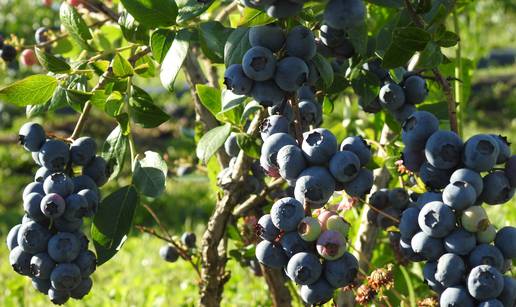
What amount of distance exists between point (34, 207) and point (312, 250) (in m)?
0.43

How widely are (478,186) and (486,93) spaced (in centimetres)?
804

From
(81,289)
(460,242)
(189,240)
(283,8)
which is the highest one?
(283,8)

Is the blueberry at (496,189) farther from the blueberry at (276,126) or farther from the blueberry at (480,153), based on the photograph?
the blueberry at (276,126)

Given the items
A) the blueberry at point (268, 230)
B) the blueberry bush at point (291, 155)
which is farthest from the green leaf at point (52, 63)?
the blueberry at point (268, 230)

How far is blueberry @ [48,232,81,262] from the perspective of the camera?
101 cm

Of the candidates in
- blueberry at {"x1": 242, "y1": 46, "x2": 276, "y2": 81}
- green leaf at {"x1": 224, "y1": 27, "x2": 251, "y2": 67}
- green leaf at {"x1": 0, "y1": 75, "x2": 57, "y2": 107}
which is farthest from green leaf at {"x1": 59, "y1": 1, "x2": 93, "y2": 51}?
blueberry at {"x1": 242, "y1": 46, "x2": 276, "y2": 81}

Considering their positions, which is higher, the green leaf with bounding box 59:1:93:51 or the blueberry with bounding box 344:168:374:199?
the blueberry with bounding box 344:168:374:199

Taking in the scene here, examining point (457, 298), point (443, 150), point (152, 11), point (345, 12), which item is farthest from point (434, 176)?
point (152, 11)

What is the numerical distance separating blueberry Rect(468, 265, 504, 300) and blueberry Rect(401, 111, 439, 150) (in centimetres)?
17

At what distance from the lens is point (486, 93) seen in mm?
8430

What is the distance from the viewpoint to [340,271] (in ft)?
2.88

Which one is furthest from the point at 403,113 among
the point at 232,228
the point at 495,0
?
the point at 495,0

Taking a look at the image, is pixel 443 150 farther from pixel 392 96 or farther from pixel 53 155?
pixel 53 155

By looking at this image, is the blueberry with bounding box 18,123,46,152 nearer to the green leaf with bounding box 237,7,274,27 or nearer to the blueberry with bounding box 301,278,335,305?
the green leaf with bounding box 237,7,274,27
